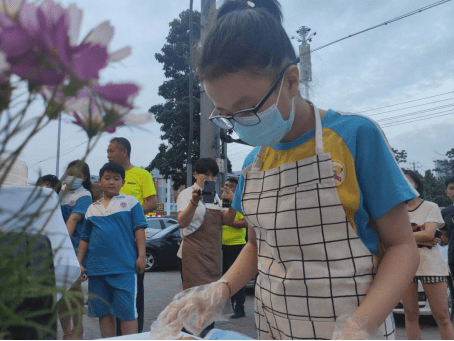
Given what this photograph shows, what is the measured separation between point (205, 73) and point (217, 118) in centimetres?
19

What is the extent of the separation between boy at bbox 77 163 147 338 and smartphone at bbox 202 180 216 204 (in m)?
0.65

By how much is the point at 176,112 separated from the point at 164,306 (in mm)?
10759

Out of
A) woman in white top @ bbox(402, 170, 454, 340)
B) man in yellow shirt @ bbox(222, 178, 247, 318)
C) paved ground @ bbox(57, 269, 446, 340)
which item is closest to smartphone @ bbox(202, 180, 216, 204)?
man in yellow shirt @ bbox(222, 178, 247, 318)

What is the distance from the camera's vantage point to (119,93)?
50cm

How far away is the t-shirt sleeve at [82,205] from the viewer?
3.66 metres

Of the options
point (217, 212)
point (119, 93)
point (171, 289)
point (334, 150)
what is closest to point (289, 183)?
point (334, 150)

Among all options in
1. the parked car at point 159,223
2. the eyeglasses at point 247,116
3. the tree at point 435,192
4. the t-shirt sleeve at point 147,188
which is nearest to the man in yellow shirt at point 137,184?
the t-shirt sleeve at point 147,188

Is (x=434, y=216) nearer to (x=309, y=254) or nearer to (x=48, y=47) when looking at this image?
(x=309, y=254)

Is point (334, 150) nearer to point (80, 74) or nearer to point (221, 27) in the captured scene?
point (221, 27)

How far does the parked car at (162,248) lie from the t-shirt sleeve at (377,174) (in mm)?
8968

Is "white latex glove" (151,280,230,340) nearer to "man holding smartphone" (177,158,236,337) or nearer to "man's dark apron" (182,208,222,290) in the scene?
"man holding smartphone" (177,158,236,337)

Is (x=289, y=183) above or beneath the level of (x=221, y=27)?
beneath

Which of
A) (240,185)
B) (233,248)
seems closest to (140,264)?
(233,248)

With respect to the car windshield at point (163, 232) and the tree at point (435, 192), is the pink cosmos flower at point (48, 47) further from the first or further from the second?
the tree at point (435, 192)
